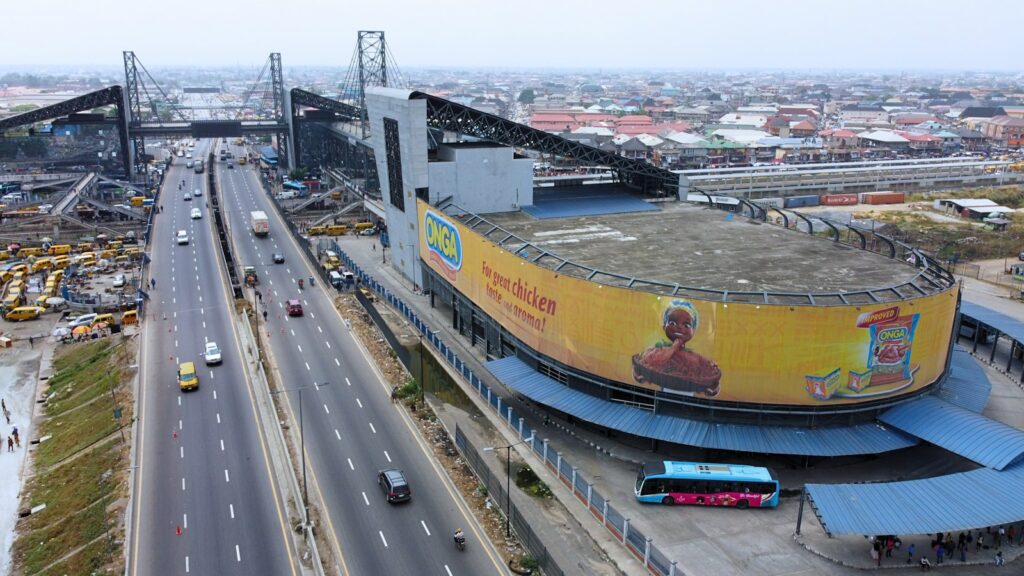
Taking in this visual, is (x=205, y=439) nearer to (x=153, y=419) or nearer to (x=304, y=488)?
(x=153, y=419)

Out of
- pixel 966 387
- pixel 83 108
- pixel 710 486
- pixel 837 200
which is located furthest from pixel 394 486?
pixel 83 108

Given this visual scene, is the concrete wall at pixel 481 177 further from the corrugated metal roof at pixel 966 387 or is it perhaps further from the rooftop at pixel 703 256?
the corrugated metal roof at pixel 966 387

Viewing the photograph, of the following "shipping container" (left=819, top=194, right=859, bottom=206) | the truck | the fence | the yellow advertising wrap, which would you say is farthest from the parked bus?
"shipping container" (left=819, top=194, right=859, bottom=206)

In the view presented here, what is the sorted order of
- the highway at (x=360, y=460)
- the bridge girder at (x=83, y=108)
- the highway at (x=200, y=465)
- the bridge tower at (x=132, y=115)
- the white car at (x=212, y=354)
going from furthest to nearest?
1. the bridge tower at (x=132, y=115)
2. the bridge girder at (x=83, y=108)
3. the white car at (x=212, y=354)
4. the highway at (x=200, y=465)
5. the highway at (x=360, y=460)

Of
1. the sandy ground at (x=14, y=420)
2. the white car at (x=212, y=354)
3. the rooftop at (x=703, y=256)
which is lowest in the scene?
the sandy ground at (x=14, y=420)

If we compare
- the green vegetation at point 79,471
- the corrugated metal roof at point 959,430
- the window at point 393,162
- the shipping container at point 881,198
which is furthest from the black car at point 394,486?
the shipping container at point 881,198

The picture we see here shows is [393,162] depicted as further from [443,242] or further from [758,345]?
[758,345]

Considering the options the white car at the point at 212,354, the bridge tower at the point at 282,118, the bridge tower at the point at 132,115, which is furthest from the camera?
the bridge tower at the point at 282,118
